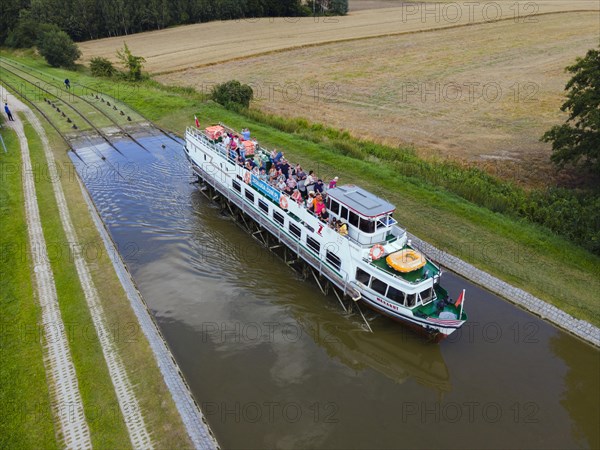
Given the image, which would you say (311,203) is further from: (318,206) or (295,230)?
(295,230)

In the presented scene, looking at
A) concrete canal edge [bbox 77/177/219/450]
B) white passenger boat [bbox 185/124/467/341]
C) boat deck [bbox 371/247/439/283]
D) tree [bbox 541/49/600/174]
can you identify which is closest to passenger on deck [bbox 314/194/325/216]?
white passenger boat [bbox 185/124/467/341]

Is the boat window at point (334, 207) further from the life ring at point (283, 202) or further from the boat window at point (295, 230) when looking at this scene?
the life ring at point (283, 202)

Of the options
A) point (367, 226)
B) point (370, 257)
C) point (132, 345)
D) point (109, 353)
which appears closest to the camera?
point (109, 353)

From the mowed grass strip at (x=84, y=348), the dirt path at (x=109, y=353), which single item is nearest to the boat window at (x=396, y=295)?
the dirt path at (x=109, y=353)

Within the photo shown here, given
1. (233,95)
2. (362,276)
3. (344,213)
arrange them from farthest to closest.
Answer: (233,95), (344,213), (362,276)

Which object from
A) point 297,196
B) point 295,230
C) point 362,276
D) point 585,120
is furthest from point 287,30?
point 362,276

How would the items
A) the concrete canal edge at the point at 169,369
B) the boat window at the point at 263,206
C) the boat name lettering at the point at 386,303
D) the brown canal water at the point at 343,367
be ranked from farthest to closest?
the boat window at the point at 263,206 < the boat name lettering at the point at 386,303 < the brown canal water at the point at 343,367 < the concrete canal edge at the point at 169,369

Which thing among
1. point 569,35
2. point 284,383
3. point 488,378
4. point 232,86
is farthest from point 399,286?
point 569,35
